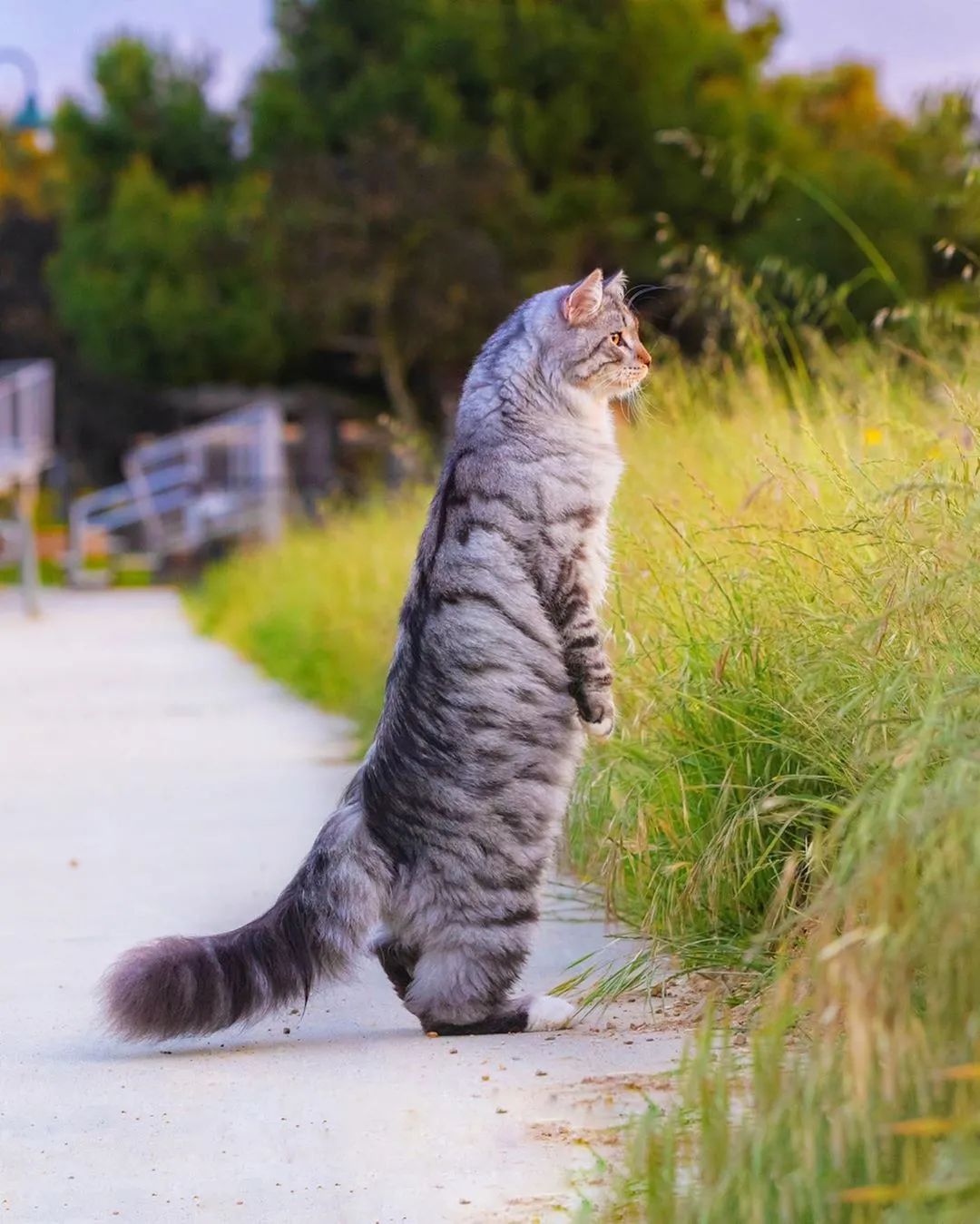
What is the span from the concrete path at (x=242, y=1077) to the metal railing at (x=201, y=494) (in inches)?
672

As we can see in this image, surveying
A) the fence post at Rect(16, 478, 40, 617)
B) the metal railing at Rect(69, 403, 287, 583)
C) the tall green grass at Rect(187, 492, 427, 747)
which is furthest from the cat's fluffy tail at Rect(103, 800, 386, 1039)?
the metal railing at Rect(69, 403, 287, 583)

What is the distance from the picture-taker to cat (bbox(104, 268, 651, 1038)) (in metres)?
3.88

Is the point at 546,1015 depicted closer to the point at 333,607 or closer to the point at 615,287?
the point at 615,287

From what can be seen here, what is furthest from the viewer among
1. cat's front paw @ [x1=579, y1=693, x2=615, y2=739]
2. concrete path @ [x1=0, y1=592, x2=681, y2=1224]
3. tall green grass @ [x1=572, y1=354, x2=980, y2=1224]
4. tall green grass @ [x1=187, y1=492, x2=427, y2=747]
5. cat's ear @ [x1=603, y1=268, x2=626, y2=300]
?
tall green grass @ [x1=187, y1=492, x2=427, y2=747]

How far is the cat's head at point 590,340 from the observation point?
4.64m

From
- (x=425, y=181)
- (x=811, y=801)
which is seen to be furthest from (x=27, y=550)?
(x=811, y=801)

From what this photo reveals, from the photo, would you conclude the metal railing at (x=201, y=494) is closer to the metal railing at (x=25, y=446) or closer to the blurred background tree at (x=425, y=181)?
the blurred background tree at (x=425, y=181)

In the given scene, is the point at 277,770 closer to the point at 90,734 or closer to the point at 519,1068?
the point at 90,734

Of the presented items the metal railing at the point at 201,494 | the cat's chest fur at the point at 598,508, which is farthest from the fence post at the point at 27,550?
the cat's chest fur at the point at 598,508

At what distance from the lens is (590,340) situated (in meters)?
4.68

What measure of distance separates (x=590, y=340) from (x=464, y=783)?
129cm

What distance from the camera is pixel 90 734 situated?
9.46 m

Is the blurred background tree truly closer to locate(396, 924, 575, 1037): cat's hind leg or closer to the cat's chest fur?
the cat's chest fur

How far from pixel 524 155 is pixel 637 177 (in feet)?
6.28
